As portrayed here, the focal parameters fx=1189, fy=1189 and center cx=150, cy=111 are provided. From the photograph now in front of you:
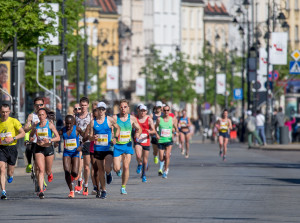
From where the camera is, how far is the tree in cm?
3153

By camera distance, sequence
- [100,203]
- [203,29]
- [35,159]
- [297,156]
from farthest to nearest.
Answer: [203,29], [297,156], [35,159], [100,203]

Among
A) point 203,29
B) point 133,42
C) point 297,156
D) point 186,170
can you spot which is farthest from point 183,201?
point 203,29

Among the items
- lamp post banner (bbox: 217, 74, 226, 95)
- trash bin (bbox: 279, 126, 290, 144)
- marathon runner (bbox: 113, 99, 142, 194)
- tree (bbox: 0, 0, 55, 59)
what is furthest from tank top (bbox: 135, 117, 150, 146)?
lamp post banner (bbox: 217, 74, 226, 95)

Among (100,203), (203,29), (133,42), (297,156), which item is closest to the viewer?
(100,203)

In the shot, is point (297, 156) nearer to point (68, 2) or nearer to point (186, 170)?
point (186, 170)

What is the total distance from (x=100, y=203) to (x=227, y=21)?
134561mm

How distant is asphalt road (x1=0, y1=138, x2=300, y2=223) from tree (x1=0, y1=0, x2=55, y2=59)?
4.08 meters

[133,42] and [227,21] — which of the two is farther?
[227,21]

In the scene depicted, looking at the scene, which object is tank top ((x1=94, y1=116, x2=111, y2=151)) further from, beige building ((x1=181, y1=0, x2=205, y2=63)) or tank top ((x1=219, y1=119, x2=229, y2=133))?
beige building ((x1=181, y1=0, x2=205, y2=63))

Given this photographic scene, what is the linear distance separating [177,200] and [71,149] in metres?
2.65

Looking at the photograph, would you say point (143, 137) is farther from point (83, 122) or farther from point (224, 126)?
point (224, 126)

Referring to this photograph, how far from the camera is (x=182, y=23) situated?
14450cm

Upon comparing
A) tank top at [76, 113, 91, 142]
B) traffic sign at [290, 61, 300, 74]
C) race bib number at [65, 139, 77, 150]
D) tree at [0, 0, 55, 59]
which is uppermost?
tree at [0, 0, 55, 59]

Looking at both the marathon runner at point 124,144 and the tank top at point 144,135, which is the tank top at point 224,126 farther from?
the marathon runner at point 124,144
